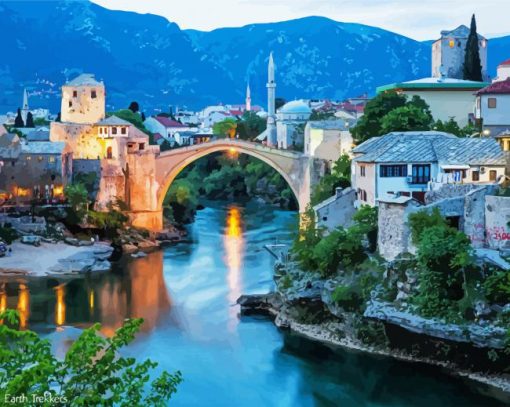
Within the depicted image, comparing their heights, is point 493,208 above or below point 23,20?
below

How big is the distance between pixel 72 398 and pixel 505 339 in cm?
1350

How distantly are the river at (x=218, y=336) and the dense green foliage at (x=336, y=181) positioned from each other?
375 centimetres

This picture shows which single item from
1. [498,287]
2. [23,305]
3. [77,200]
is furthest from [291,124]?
[498,287]

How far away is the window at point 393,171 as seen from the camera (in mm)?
27906

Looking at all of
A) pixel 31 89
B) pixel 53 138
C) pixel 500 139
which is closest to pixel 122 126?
pixel 53 138

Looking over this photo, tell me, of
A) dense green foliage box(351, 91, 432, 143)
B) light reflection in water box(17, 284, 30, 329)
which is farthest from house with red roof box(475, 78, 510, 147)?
light reflection in water box(17, 284, 30, 329)

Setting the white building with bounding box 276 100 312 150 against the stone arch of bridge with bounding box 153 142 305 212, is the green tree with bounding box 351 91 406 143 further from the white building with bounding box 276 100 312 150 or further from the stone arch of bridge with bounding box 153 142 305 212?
the white building with bounding box 276 100 312 150

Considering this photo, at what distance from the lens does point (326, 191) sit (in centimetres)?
3522

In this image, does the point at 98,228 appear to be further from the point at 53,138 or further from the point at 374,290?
the point at 374,290

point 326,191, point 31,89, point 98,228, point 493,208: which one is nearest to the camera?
point 493,208

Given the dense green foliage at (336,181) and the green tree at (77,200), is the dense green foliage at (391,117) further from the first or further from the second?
the green tree at (77,200)

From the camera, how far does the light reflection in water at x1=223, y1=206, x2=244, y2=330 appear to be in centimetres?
3105

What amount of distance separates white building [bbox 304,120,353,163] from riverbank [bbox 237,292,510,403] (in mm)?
10225

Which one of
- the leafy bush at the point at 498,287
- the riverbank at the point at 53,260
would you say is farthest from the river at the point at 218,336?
the leafy bush at the point at 498,287
